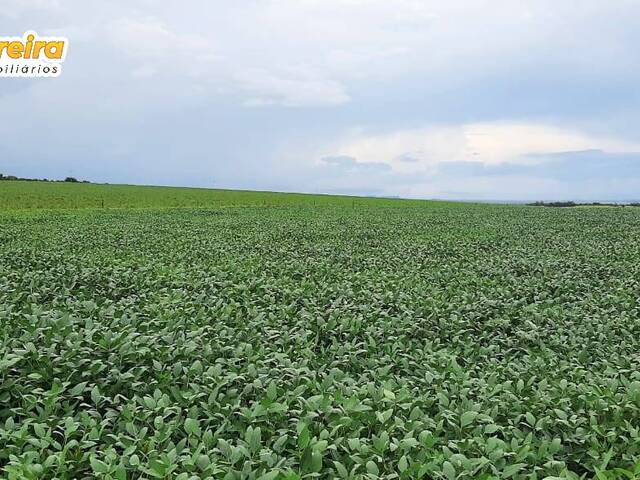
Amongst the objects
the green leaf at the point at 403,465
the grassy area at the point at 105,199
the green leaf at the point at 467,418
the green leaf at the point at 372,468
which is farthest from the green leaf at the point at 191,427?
the grassy area at the point at 105,199

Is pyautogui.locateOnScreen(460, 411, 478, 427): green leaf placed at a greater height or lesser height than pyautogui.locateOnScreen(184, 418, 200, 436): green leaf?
greater

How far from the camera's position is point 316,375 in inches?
179

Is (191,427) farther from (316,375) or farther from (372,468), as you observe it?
(316,375)

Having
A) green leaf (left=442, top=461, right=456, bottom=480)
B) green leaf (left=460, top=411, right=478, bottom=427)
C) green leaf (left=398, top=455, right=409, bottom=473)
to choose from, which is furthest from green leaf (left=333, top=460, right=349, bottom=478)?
green leaf (left=460, top=411, right=478, bottom=427)

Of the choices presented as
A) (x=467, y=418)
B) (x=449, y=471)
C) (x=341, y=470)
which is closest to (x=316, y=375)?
(x=467, y=418)

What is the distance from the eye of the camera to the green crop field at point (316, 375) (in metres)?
2.94

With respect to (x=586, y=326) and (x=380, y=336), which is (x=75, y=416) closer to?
(x=380, y=336)

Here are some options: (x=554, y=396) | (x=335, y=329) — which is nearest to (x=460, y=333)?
(x=335, y=329)

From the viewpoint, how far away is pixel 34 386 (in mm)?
4035

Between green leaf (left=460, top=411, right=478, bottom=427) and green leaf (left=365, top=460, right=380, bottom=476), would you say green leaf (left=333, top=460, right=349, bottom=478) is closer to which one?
green leaf (left=365, top=460, right=380, bottom=476)

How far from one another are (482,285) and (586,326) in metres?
2.77

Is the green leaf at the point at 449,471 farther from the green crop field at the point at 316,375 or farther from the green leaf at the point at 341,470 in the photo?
the green leaf at the point at 341,470

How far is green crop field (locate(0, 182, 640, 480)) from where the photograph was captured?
294cm

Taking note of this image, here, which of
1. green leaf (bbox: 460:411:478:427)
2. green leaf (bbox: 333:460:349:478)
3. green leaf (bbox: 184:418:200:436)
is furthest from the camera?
green leaf (bbox: 460:411:478:427)
